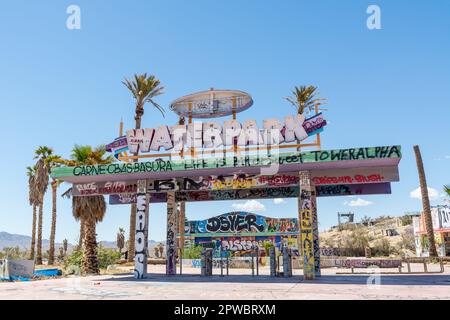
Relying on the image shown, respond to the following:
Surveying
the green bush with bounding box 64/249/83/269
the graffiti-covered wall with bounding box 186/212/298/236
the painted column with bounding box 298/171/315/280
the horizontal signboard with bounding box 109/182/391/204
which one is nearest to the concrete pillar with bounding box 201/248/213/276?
the horizontal signboard with bounding box 109/182/391/204

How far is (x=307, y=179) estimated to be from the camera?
18.4 meters

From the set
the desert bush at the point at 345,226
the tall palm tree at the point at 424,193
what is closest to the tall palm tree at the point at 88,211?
the tall palm tree at the point at 424,193

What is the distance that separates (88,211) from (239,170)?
1222 cm

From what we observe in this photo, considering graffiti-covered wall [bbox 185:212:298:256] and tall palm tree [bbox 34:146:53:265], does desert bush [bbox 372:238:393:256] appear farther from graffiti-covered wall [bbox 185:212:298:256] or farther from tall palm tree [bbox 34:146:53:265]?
tall palm tree [bbox 34:146:53:265]

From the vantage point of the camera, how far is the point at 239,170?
62.8ft

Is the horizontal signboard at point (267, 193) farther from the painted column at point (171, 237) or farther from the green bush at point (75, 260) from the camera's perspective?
the green bush at point (75, 260)

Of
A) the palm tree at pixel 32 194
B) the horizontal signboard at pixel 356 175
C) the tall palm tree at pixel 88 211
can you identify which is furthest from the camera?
the palm tree at pixel 32 194

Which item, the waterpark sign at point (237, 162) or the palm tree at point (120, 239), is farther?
the palm tree at point (120, 239)

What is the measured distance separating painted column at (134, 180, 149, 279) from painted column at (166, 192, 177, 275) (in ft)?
6.59

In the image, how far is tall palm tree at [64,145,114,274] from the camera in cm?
2583

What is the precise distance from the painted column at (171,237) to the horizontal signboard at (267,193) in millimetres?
1428

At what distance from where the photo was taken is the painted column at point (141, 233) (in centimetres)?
1980
